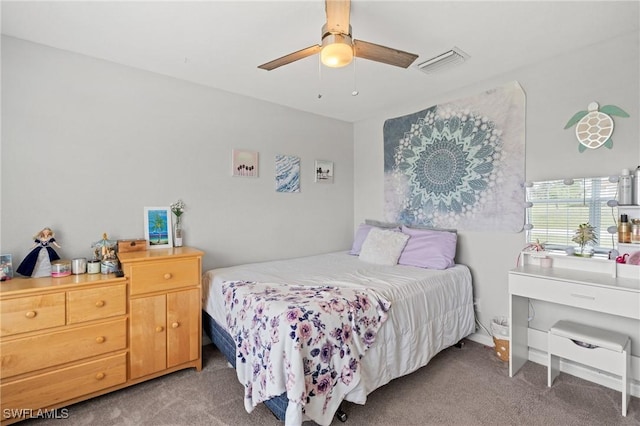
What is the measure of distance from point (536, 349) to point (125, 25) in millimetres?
3836

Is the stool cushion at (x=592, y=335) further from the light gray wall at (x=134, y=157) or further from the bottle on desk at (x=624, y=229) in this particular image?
the light gray wall at (x=134, y=157)

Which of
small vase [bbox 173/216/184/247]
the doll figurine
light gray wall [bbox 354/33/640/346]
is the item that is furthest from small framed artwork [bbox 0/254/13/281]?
light gray wall [bbox 354/33/640/346]

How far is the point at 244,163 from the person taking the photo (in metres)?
3.12

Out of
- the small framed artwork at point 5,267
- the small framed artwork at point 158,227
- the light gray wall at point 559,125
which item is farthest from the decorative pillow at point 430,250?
the small framed artwork at point 5,267

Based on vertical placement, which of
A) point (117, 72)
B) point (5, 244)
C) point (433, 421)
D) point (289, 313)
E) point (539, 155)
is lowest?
point (433, 421)

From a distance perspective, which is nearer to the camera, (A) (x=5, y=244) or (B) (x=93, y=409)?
(B) (x=93, y=409)

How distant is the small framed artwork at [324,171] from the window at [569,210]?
2.11m

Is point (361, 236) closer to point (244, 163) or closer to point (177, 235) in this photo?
point (244, 163)

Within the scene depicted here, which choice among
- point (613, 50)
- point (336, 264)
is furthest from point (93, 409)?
point (613, 50)

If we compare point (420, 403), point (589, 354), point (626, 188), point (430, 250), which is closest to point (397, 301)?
point (420, 403)

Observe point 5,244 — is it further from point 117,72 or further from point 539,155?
point 539,155

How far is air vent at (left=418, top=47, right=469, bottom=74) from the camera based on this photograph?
2.30 m

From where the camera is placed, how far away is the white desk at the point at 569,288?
6.01 feet

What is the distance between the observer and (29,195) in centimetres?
213
